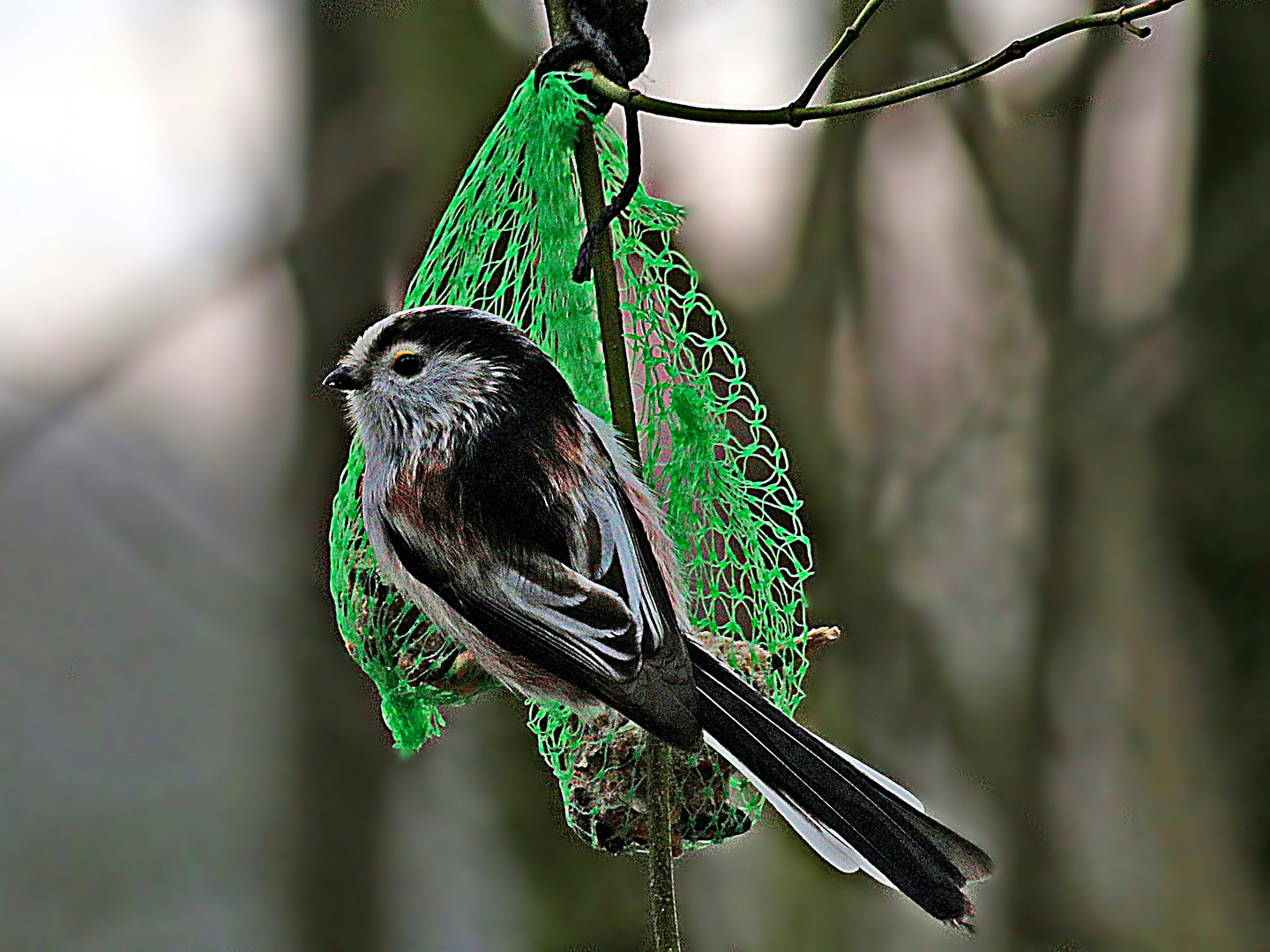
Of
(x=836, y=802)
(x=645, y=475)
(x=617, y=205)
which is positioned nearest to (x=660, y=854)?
(x=836, y=802)

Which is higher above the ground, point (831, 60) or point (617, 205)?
point (831, 60)

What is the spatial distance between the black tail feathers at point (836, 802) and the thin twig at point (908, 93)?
1.95ft

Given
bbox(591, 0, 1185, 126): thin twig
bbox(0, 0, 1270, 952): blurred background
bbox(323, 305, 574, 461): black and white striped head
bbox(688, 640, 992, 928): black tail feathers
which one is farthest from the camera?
bbox(0, 0, 1270, 952): blurred background

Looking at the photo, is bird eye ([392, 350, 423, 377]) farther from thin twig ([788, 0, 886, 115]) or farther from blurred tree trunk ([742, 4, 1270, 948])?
blurred tree trunk ([742, 4, 1270, 948])

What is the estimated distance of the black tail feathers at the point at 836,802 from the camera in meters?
1.41

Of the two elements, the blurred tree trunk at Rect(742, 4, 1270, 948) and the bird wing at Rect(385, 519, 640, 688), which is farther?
the blurred tree trunk at Rect(742, 4, 1270, 948)

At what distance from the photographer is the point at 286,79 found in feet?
11.6

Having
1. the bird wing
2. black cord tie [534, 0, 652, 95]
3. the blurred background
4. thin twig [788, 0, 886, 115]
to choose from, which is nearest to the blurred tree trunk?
the blurred background

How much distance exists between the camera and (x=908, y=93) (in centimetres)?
121

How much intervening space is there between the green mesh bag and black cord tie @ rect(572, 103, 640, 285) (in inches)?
5.8

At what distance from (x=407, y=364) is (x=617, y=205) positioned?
1.01 ft

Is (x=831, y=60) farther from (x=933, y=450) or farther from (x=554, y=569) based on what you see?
(x=933, y=450)

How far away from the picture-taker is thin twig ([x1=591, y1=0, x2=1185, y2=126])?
4.03ft

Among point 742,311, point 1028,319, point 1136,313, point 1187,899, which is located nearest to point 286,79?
point 742,311
